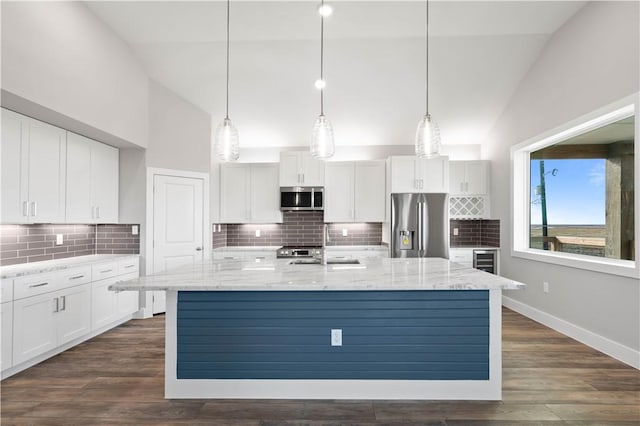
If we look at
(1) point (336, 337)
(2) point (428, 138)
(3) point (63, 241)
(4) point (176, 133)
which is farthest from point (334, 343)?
(4) point (176, 133)

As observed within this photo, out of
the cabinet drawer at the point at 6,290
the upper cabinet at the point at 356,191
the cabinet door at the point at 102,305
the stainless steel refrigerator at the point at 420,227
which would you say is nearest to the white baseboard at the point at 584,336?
the stainless steel refrigerator at the point at 420,227

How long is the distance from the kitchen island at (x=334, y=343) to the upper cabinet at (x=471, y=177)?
11.5 feet

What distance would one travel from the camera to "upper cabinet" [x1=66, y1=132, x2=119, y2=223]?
3812 millimetres

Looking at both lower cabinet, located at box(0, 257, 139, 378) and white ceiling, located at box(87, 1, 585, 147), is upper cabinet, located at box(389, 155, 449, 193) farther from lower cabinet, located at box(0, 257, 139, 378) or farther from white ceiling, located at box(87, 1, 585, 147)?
lower cabinet, located at box(0, 257, 139, 378)

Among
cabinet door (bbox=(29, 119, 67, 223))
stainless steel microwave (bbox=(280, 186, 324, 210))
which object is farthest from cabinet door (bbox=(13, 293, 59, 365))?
stainless steel microwave (bbox=(280, 186, 324, 210))

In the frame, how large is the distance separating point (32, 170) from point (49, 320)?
1.42 meters

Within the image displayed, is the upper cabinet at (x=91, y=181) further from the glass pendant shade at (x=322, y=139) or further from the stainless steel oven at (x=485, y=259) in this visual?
the stainless steel oven at (x=485, y=259)

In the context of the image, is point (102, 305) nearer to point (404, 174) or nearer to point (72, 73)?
point (72, 73)

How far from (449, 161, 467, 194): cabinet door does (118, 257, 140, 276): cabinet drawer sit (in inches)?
191

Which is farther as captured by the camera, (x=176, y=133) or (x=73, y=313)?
(x=176, y=133)

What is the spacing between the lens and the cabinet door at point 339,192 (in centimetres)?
571

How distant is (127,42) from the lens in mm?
4160

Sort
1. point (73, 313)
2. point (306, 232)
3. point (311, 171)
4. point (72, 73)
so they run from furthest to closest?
point (306, 232), point (311, 171), point (73, 313), point (72, 73)

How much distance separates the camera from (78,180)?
3.90 m
